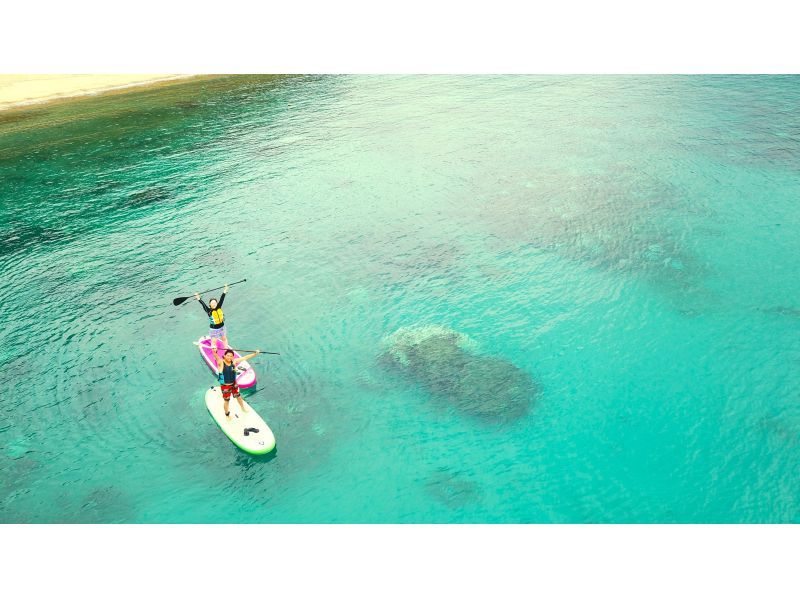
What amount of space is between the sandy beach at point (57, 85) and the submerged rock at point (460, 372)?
38.8 m

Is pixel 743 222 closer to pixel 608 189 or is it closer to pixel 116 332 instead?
pixel 608 189

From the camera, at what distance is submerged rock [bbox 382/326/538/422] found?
2014 centimetres

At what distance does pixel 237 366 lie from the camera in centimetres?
2164

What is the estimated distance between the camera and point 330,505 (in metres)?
16.9

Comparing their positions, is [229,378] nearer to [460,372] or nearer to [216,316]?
[216,316]

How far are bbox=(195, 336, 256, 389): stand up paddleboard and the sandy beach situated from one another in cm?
3448

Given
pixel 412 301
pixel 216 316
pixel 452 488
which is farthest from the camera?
pixel 412 301

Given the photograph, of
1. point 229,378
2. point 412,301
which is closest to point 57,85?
point 412,301

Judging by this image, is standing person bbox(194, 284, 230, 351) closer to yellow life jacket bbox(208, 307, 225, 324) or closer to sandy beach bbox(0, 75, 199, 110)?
yellow life jacket bbox(208, 307, 225, 324)

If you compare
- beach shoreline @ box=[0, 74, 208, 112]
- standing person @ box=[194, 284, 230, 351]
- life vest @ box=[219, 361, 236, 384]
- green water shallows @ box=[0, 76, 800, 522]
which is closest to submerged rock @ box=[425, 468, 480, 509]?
green water shallows @ box=[0, 76, 800, 522]

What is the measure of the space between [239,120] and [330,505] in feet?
109

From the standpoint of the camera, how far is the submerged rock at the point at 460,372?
20139 millimetres

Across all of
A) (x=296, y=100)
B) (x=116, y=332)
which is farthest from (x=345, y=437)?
(x=296, y=100)

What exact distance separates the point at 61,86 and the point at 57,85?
12.4 inches
